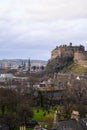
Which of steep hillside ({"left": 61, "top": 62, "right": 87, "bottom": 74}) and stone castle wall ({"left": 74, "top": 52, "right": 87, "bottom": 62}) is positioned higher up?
stone castle wall ({"left": 74, "top": 52, "right": 87, "bottom": 62})

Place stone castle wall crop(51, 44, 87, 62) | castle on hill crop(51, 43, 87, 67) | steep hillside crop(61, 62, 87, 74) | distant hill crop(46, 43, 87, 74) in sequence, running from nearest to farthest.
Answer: steep hillside crop(61, 62, 87, 74) < distant hill crop(46, 43, 87, 74) < castle on hill crop(51, 43, 87, 67) < stone castle wall crop(51, 44, 87, 62)

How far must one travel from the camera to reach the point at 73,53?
578 feet

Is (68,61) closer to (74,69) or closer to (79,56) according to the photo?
(79,56)

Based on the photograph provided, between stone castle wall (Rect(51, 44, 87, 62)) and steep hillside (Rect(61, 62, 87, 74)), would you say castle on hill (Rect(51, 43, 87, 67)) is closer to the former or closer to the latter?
stone castle wall (Rect(51, 44, 87, 62))

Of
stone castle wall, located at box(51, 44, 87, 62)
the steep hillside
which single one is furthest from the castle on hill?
the steep hillside

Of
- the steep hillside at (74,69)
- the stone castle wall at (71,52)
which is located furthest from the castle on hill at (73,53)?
the steep hillside at (74,69)

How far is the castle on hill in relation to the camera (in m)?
167

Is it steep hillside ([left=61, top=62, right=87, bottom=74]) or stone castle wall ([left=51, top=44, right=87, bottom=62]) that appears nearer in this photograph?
steep hillside ([left=61, top=62, right=87, bottom=74])

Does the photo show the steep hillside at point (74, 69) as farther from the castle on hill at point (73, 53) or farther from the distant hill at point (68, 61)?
the castle on hill at point (73, 53)

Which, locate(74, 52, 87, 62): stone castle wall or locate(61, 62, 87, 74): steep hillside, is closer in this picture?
locate(61, 62, 87, 74): steep hillside

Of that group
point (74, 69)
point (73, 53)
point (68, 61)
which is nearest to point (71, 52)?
point (73, 53)

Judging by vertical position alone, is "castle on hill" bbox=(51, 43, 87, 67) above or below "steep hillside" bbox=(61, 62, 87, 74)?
above

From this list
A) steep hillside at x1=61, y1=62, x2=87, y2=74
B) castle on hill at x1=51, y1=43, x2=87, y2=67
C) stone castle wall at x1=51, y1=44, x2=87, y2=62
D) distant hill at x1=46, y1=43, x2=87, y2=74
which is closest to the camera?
steep hillside at x1=61, y1=62, x2=87, y2=74

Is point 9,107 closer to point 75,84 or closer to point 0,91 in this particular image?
point 0,91
